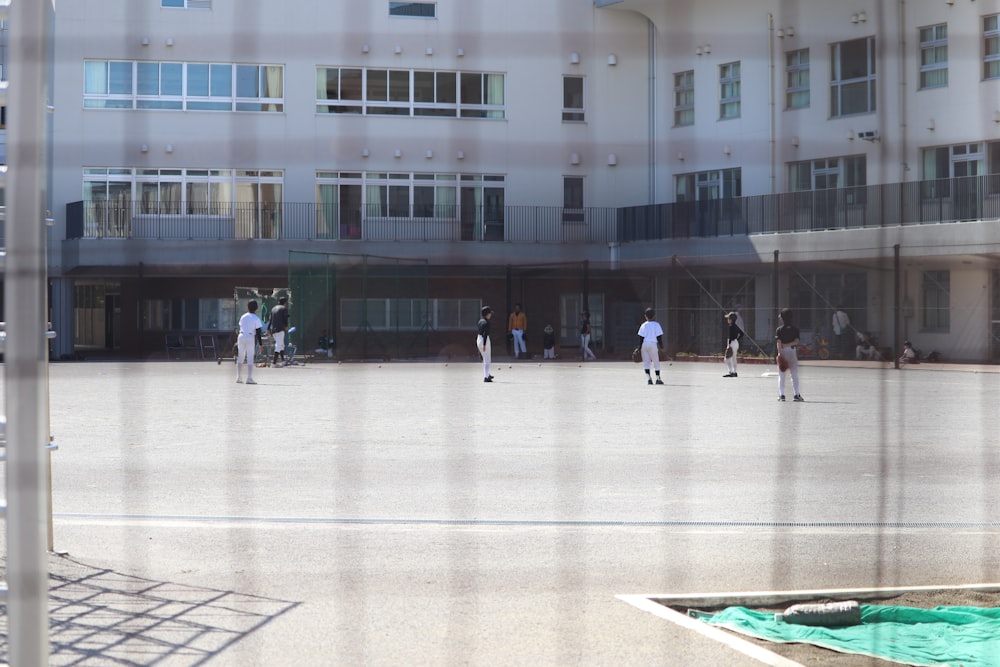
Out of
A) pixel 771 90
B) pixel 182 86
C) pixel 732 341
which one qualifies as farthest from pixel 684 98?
pixel 182 86

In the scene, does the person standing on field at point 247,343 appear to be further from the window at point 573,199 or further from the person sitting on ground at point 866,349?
the window at point 573,199

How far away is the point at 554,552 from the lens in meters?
5.45

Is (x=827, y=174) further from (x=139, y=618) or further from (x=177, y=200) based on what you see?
(x=139, y=618)

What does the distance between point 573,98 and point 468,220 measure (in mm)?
3821

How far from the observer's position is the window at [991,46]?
22094mm

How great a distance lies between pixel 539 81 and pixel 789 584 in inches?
1023

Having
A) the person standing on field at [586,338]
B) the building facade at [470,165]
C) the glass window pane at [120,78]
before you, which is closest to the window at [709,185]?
the building facade at [470,165]

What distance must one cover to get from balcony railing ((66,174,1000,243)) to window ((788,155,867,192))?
887mm

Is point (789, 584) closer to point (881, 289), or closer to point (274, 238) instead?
point (881, 289)

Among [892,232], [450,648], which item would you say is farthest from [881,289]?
Answer: [450,648]

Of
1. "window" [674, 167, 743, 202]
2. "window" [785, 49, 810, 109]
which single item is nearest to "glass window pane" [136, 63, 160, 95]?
"window" [674, 167, 743, 202]

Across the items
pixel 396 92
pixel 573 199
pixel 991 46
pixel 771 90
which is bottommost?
pixel 573 199

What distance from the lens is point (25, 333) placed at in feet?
6.72

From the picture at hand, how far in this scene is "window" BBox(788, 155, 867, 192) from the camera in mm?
25375
